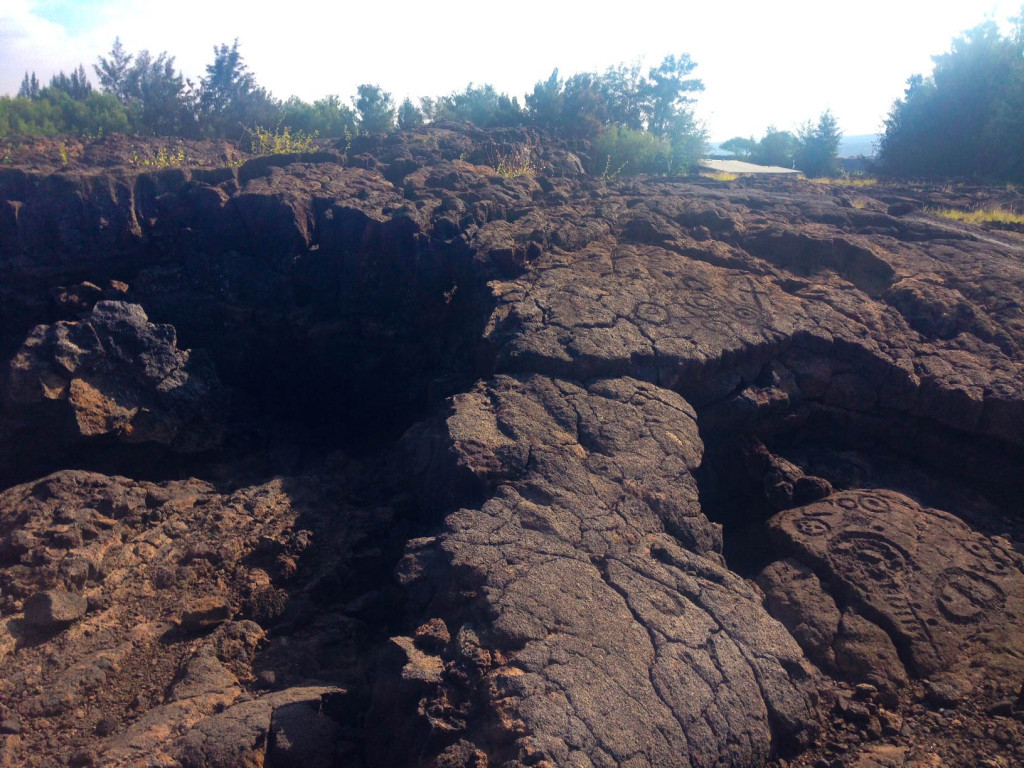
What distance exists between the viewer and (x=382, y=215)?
19.4 ft

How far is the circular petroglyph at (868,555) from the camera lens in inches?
144

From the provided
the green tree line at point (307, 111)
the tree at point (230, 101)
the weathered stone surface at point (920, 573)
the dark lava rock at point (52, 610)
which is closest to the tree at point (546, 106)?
the green tree line at point (307, 111)

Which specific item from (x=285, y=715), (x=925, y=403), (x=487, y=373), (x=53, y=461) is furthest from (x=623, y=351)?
(x=53, y=461)

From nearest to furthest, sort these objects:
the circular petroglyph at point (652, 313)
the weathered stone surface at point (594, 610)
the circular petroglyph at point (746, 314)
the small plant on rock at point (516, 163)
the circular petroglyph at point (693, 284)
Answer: the weathered stone surface at point (594, 610) → the circular petroglyph at point (652, 313) → the circular petroglyph at point (746, 314) → the circular petroglyph at point (693, 284) → the small plant on rock at point (516, 163)

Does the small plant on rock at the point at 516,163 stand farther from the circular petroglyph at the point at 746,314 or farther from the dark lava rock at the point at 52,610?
the dark lava rock at the point at 52,610

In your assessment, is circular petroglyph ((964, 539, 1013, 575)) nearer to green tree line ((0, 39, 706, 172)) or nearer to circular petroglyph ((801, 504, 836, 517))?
circular petroglyph ((801, 504, 836, 517))

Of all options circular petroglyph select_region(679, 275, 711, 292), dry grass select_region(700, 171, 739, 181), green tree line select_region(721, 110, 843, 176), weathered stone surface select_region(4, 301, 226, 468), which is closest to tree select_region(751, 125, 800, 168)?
green tree line select_region(721, 110, 843, 176)

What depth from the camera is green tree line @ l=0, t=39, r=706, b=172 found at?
10586 millimetres

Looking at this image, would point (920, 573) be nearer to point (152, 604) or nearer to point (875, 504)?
point (875, 504)

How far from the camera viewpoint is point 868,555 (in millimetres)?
3734

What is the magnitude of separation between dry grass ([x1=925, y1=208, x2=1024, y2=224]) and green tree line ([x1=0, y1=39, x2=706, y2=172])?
419 centimetres

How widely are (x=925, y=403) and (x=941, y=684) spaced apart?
2.23 meters

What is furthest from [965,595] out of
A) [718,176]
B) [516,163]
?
[718,176]

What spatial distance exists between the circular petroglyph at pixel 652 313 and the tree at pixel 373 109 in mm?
9047
